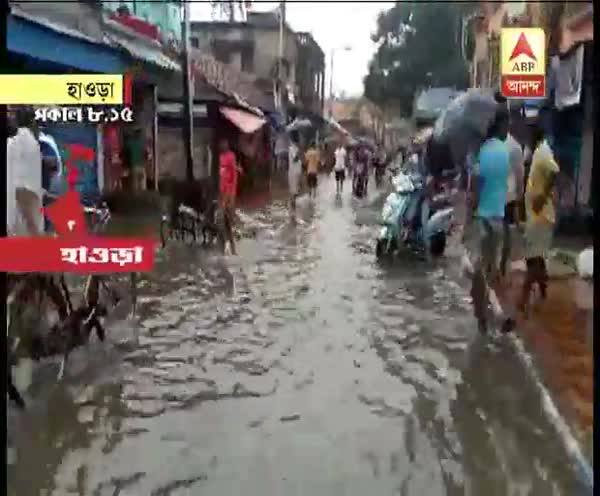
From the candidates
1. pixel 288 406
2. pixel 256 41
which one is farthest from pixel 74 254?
pixel 256 41

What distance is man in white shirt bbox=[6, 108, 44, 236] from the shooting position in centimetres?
252

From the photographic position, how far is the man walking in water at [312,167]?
15059 millimetres

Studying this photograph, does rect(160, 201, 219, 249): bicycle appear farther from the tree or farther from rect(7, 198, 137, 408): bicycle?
the tree

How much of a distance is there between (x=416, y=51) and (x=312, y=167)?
1118 cm

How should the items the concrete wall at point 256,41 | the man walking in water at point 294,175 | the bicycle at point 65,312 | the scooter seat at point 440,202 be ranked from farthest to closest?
the man walking in water at point 294,175
the scooter seat at point 440,202
the concrete wall at point 256,41
the bicycle at point 65,312

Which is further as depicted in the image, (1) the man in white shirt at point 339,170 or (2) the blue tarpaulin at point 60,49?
(1) the man in white shirt at point 339,170

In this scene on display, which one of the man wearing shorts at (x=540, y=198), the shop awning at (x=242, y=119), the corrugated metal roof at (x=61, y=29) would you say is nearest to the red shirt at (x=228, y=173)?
the shop awning at (x=242, y=119)

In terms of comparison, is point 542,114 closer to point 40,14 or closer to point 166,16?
point 166,16

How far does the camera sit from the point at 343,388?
4.86 metres

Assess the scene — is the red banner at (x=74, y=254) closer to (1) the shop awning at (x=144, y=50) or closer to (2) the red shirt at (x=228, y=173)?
(1) the shop awning at (x=144, y=50)

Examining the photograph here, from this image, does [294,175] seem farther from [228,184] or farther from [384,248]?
[228,184]

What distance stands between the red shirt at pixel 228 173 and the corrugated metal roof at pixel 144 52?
0.64 meters

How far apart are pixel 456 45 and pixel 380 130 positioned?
274 cm

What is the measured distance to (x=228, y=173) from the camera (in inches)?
222
